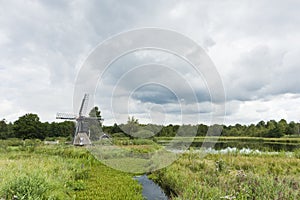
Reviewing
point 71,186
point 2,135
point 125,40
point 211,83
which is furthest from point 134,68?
point 2,135

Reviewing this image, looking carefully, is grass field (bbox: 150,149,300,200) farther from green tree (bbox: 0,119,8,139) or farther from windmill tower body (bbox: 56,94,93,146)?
green tree (bbox: 0,119,8,139)

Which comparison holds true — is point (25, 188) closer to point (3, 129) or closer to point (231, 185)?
point (231, 185)

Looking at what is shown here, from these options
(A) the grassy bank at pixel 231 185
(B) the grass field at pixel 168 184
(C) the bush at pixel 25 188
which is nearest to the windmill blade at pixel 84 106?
(B) the grass field at pixel 168 184

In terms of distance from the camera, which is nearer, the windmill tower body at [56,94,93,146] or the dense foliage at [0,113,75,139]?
the windmill tower body at [56,94,93,146]

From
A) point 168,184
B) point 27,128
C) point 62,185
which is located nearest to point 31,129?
point 27,128

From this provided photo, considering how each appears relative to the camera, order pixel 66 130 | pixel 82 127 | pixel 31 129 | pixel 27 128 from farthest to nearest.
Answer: pixel 66 130
pixel 31 129
pixel 27 128
pixel 82 127

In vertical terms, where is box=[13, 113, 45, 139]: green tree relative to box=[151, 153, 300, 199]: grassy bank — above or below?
above

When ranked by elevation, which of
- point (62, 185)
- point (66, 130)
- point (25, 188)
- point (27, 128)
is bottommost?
point (62, 185)

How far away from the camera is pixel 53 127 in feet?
194

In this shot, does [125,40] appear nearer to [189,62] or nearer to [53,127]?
[189,62]

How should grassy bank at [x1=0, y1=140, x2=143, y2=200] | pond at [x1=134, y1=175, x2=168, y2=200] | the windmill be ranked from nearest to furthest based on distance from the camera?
grassy bank at [x1=0, y1=140, x2=143, y2=200] → pond at [x1=134, y1=175, x2=168, y2=200] → the windmill

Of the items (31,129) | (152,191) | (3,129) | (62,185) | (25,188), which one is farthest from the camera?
(3,129)

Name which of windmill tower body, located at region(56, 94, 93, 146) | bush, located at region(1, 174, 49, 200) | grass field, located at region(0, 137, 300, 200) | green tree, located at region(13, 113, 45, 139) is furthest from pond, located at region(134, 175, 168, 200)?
green tree, located at region(13, 113, 45, 139)

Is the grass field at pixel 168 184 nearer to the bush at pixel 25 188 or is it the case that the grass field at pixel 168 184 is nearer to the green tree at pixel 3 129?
the bush at pixel 25 188
